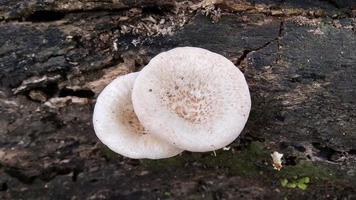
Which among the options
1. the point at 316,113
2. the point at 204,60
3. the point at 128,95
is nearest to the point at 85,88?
the point at 128,95

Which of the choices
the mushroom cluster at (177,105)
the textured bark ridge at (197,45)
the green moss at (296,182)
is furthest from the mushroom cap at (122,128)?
the green moss at (296,182)

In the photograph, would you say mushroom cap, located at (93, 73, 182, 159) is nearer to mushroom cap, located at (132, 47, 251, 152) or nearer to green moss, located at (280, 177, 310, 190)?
mushroom cap, located at (132, 47, 251, 152)

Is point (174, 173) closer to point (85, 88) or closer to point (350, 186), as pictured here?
point (85, 88)

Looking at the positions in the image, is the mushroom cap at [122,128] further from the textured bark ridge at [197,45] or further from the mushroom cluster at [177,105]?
the textured bark ridge at [197,45]

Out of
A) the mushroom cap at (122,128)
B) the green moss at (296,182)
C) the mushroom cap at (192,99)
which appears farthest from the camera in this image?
the green moss at (296,182)

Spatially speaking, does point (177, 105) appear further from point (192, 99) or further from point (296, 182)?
point (296, 182)

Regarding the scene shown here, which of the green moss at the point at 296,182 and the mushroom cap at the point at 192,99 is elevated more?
the mushroom cap at the point at 192,99

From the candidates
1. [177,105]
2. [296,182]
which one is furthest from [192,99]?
[296,182]
